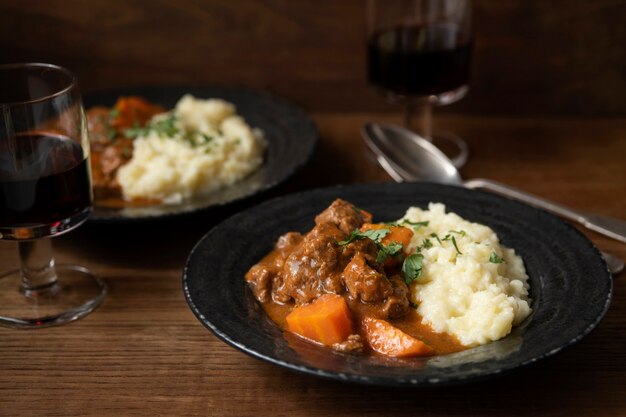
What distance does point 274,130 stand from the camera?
4012 mm

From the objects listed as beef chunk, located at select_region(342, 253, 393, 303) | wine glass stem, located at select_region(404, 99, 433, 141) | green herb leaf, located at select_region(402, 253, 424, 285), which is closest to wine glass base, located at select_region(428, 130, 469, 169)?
wine glass stem, located at select_region(404, 99, 433, 141)

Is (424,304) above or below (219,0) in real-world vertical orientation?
below

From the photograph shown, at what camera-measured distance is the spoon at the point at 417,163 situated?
3.47 m

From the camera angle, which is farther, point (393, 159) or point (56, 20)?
point (56, 20)

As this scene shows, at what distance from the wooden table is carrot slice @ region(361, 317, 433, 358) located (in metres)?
0.14

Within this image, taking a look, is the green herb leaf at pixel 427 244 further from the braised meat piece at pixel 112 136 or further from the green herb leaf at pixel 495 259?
the braised meat piece at pixel 112 136

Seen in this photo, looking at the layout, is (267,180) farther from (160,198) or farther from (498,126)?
(498,126)

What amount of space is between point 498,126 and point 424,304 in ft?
6.82

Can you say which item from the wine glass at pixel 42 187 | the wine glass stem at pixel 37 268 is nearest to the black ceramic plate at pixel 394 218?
the wine glass at pixel 42 187

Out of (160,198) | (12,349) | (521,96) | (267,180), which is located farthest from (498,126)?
(12,349)

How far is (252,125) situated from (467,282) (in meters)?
1.86

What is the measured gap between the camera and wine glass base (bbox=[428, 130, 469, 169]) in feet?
13.2

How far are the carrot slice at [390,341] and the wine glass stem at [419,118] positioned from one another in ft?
5.56

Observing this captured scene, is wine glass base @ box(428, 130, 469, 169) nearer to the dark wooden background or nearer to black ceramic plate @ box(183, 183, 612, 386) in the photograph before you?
the dark wooden background
